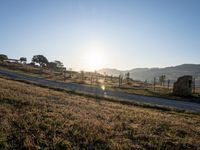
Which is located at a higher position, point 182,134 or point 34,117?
point 34,117

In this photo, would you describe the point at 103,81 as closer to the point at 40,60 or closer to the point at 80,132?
the point at 80,132

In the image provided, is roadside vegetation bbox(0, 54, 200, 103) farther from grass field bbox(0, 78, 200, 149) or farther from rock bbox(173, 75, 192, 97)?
grass field bbox(0, 78, 200, 149)

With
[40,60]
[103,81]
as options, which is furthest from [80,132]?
[40,60]

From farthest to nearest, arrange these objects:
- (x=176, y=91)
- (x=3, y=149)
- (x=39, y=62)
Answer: (x=39, y=62)
(x=176, y=91)
(x=3, y=149)

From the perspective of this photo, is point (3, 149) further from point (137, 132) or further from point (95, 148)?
point (137, 132)

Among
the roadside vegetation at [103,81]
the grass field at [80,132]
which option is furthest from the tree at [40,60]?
the grass field at [80,132]

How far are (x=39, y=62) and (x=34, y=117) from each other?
14628 centimetres

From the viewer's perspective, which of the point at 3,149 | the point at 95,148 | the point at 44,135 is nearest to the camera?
the point at 3,149

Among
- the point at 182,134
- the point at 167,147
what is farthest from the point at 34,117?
the point at 182,134

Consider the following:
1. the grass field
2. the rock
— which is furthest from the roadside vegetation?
the grass field

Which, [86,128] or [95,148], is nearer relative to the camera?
[95,148]

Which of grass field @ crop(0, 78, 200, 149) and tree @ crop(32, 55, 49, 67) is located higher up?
tree @ crop(32, 55, 49, 67)

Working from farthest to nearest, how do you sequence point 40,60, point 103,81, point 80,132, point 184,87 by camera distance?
point 40,60 → point 103,81 → point 184,87 → point 80,132

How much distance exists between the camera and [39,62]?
14962 cm
